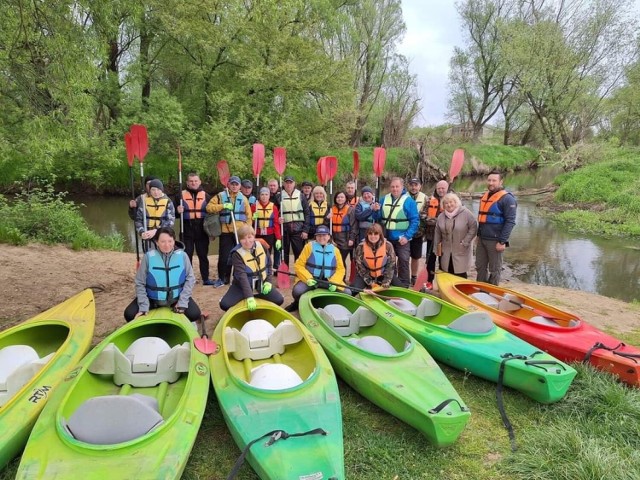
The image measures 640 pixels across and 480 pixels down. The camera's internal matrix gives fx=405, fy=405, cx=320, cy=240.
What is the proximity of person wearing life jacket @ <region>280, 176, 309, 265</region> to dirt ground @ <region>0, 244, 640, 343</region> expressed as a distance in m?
0.85

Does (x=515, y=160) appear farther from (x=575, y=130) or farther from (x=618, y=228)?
(x=618, y=228)

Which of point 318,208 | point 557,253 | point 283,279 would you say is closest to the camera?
point 318,208

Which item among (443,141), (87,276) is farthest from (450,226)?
(443,141)

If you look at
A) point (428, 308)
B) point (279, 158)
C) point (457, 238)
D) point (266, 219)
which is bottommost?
point (428, 308)

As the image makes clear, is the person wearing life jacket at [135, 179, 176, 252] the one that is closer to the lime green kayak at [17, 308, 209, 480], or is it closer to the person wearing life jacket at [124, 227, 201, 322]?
the person wearing life jacket at [124, 227, 201, 322]

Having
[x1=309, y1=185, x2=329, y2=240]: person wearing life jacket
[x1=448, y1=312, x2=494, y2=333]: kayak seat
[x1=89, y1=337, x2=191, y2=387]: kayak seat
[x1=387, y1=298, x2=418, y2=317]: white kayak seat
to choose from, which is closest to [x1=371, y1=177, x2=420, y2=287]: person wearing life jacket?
[x1=309, y1=185, x2=329, y2=240]: person wearing life jacket

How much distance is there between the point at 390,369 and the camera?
2803 millimetres

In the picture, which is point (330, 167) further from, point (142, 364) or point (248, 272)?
point (142, 364)

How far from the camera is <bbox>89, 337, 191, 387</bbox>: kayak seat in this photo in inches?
111

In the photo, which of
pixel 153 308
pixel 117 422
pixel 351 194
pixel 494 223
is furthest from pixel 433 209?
pixel 117 422

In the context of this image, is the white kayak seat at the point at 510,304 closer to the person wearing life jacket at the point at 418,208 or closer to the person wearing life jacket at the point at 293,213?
the person wearing life jacket at the point at 418,208

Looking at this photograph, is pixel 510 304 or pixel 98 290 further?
pixel 98 290

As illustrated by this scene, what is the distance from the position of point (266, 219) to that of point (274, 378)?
3062 mm

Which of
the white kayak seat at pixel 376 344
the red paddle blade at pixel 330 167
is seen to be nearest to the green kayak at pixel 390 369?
the white kayak seat at pixel 376 344
